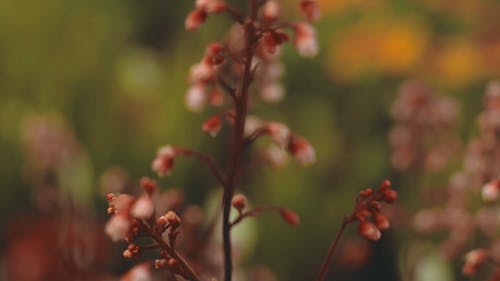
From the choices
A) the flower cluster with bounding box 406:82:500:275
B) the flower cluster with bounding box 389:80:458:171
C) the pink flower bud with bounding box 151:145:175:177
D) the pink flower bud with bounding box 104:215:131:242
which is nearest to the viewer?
the pink flower bud with bounding box 104:215:131:242

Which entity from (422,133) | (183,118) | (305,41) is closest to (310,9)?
(305,41)

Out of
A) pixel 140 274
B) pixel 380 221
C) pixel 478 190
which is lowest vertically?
pixel 140 274

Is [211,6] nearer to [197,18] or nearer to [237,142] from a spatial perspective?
[197,18]

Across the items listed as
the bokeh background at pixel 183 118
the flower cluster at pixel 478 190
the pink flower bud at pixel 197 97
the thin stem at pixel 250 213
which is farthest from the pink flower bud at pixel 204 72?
the bokeh background at pixel 183 118

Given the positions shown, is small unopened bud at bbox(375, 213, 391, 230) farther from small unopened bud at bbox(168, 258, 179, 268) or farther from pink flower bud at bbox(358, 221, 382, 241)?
small unopened bud at bbox(168, 258, 179, 268)

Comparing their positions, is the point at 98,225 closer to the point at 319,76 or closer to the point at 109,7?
the point at 319,76

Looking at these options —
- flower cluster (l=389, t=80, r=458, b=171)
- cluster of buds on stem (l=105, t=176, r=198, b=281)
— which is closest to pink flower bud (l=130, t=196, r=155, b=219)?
cluster of buds on stem (l=105, t=176, r=198, b=281)

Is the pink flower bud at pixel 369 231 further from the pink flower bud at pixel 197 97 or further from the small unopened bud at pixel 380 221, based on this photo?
the pink flower bud at pixel 197 97
